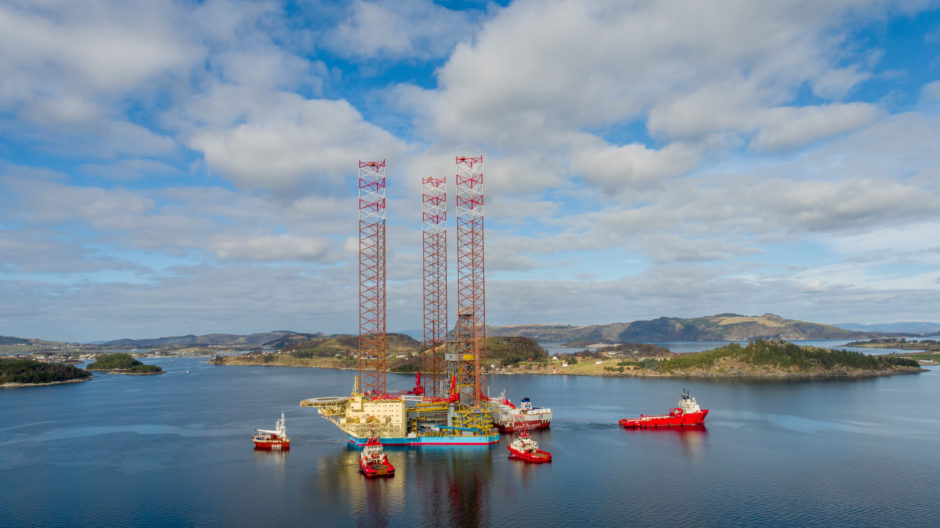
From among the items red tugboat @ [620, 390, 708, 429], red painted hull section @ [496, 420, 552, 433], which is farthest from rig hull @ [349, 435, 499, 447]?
red tugboat @ [620, 390, 708, 429]

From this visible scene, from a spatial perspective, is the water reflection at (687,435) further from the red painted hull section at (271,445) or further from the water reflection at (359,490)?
the red painted hull section at (271,445)

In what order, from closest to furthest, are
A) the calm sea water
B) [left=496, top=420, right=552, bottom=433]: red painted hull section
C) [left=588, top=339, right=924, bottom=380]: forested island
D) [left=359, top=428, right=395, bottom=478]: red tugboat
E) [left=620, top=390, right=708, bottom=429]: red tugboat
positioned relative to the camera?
the calm sea water < [left=359, top=428, right=395, bottom=478]: red tugboat < [left=496, top=420, right=552, bottom=433]: red painted hull section < [left=620, top=390, right=708, bottom=429]: red tugboat < [left=588, top=339, right=924, bottom=380]: forested island

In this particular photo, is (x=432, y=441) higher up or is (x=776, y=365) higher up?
(x=776, y=365)

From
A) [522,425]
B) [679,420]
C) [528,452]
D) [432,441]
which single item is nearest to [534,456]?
[528,452]

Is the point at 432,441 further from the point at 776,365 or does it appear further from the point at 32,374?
the point at 32,374

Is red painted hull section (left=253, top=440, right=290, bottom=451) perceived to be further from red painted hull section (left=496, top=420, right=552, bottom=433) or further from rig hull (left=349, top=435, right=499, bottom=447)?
red painted hull section (left=496, top=420, right=552, bottom=433)

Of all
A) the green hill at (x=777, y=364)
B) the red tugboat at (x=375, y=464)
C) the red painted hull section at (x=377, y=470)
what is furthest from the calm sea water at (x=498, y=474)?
the green hill at (x=777, y=364)

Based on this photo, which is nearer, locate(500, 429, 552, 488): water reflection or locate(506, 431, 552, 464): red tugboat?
locate(500, 429, 552, 488): water reflection

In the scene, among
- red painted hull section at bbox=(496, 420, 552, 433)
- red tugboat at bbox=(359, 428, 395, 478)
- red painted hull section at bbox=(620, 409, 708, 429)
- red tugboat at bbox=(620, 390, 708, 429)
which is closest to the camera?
red tugboat at bbox=(359, 428, 395, 478)
